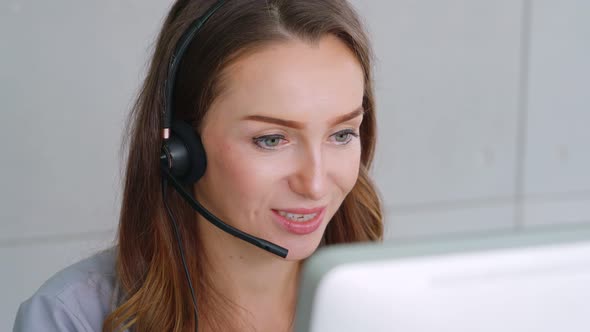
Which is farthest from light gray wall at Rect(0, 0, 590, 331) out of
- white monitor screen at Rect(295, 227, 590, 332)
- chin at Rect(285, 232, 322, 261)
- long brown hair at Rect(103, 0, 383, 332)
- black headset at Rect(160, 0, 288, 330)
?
white monitor screen at Rect(295, 227, 590, 332)

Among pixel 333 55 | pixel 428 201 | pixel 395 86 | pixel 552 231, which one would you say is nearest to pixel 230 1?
pixel 333 55

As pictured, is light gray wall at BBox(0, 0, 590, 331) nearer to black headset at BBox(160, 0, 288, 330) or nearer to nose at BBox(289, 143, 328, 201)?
black headset at BBox(160, 0, 288, 330)

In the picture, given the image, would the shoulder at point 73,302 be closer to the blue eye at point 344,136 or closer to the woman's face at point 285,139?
the woman's face at point 285,139

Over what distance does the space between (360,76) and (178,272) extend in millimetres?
479

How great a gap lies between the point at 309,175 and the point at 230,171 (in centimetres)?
14

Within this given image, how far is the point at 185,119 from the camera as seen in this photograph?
126 centimetres

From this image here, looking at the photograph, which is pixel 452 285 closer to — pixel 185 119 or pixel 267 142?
pixel 267 142

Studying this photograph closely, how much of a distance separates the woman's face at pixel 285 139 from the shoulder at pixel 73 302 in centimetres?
27

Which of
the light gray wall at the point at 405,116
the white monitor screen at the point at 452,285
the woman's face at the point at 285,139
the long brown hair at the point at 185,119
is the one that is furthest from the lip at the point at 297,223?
the light gray wall at the point at 405,116

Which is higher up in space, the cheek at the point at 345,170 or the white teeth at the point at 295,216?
the cheek at the point at 345,170

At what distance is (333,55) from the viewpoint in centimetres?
121

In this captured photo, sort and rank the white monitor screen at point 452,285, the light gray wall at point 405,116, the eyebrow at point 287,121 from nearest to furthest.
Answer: the white monitor screen at point 452,285 < the eyebrow at point 287,121 < the light gray wall at point 405,116

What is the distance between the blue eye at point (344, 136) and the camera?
3.98 feet

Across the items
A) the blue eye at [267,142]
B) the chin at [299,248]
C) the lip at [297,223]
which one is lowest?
the chin at [299,248]
